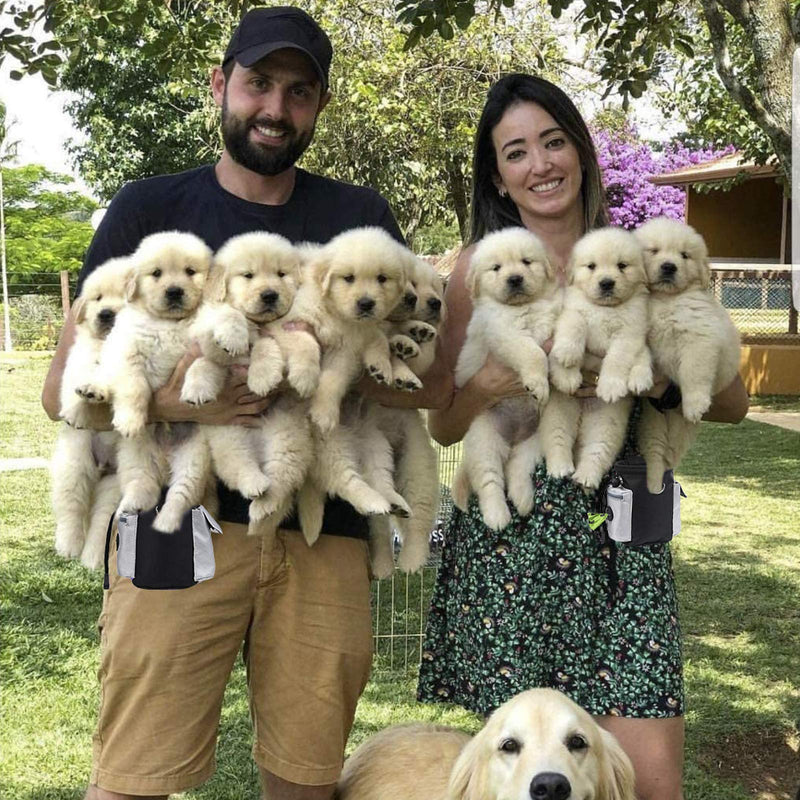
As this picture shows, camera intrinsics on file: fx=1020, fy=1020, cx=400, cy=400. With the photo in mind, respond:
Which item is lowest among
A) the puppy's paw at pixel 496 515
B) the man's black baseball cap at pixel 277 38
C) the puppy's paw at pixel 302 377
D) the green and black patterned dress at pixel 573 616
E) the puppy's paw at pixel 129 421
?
the green and black patterned dress at pixel 573 616

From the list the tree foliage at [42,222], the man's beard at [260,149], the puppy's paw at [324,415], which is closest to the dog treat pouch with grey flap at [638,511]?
the puppy's paw at [324,415]

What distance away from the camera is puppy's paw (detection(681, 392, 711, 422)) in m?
2.53

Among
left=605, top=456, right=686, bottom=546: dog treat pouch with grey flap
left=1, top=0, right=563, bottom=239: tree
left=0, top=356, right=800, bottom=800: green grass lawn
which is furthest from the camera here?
left=1, top=0, right=563, bottom=239: tree

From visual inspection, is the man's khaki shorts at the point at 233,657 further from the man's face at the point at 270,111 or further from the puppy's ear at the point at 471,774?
the man's face at the point at 270,111

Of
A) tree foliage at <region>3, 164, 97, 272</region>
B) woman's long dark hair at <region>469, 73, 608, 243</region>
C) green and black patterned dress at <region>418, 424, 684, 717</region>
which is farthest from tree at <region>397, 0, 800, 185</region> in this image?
tree foliage at <region>3, 164, 97, 272</region>

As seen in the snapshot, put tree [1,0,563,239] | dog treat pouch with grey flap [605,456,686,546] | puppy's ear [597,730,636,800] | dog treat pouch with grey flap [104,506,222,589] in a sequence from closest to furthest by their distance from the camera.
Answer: puppy's ear [597,730,636,800], dog treat pouch with grey flap [104,506,222,589], dog treat pouch with grey flap [605,456,686,546], tree [1,0,563,239]

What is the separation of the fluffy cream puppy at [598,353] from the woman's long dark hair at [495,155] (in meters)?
0.19

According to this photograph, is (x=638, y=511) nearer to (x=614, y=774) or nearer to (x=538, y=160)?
(x=614, y=774)

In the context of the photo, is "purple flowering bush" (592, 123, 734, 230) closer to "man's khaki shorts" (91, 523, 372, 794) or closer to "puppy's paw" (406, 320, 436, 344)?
"puppy's paw" (406, 320, 436, 344)

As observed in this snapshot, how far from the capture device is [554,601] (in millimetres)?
2449

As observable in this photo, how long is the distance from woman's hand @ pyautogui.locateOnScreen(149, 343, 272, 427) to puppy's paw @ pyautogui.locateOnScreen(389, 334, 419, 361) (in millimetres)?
357

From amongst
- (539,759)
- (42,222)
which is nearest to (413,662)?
(539,759)

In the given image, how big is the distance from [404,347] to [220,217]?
562mm

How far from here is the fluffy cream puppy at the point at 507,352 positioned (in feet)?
8.59
